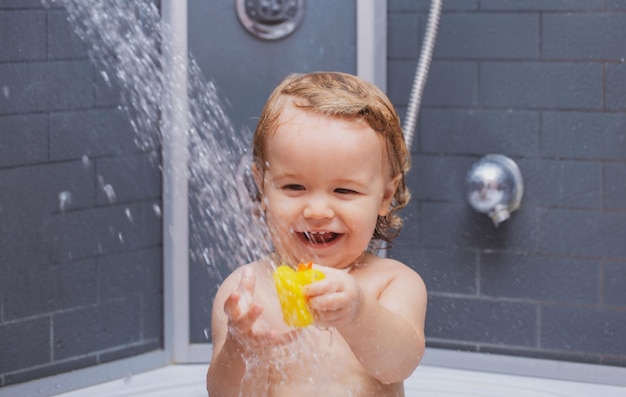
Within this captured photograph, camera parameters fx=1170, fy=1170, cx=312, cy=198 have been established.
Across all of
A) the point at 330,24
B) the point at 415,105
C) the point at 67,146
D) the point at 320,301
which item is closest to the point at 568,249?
the point at 415,105

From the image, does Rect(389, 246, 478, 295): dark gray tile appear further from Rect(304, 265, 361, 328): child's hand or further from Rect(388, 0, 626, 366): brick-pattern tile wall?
Rect(304, 265, 361, 328): child's hand

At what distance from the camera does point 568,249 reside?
2.77 meters

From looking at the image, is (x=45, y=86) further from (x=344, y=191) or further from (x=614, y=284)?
(x=614, y=284)

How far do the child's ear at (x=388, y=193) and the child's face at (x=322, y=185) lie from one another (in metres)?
0.07

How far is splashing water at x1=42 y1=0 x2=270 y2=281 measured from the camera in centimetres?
273

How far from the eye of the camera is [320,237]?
6.09 ft

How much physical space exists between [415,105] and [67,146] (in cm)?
79

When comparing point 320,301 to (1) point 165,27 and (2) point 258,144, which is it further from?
(1) point 165,27

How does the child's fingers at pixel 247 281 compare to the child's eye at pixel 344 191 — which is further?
the child's eye at pixel 344 191

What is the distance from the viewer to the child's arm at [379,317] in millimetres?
1516

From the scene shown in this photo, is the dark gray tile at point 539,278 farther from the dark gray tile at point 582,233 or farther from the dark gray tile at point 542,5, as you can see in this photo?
the dark gray tile at point 542,5

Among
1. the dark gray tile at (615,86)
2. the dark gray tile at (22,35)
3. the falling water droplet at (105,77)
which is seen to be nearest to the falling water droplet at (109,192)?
the falling water droplet at (105,77)

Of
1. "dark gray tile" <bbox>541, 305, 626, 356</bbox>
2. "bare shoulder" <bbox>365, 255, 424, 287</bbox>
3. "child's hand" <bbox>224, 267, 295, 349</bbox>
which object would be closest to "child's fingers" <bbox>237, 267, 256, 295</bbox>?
"child's hand" <bbox>224, 267, 295, 349</bbox>

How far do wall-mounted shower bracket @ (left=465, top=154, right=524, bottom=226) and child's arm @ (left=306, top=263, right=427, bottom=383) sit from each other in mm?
750
